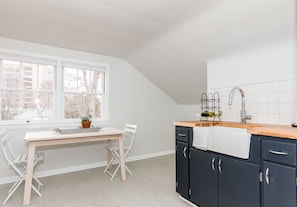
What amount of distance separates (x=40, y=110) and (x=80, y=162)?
118cm

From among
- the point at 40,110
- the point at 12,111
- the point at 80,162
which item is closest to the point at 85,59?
the point at 40,110

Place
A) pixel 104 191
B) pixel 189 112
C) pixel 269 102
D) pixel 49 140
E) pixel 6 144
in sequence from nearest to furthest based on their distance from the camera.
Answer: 1. pixel 269 102
2. pixel 49 140
3. pixel 104 191
4. pixel 6 144
5. pixel 189 112

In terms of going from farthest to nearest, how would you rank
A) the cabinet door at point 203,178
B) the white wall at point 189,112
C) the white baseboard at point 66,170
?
the white wall at point 189,112
the white baseboard at point 66,170
the cabinet door at point 203,178

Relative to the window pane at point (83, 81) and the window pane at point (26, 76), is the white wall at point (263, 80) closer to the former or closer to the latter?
the window pane at point (83, 81)

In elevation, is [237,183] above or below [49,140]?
below

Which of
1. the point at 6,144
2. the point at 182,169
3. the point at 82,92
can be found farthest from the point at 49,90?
the point at 182,169

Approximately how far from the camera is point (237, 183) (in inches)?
63.1

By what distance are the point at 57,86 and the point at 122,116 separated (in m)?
1.41

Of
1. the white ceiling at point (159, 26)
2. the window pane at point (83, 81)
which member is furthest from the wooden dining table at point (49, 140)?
the white ceiling at point (159, 26)

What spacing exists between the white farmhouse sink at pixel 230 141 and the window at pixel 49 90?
8.24 ft

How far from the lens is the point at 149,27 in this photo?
2.48 meters

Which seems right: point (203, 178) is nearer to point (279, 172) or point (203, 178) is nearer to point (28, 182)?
point (279, 172)

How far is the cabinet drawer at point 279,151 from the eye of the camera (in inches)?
50.0

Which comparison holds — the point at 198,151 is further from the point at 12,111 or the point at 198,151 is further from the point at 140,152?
the point at 12,111
